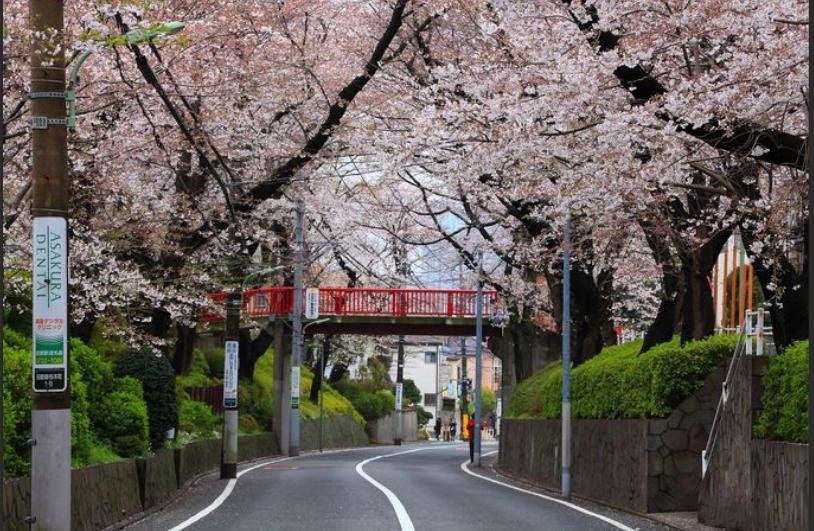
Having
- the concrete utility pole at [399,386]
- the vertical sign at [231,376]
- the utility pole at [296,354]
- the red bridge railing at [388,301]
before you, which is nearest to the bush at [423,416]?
the concrete utility pole at [399,386]

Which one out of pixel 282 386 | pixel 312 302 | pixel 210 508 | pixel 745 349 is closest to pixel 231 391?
pixel 210 508

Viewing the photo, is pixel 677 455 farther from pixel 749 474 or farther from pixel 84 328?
pixel 84 328

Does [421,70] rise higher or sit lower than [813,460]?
higher

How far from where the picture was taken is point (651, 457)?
22.3 metres

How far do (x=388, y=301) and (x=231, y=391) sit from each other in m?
16.1

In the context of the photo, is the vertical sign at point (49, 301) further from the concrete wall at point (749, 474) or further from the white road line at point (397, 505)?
the concrete wall at point (749, 474)

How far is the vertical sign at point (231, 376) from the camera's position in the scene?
100ft

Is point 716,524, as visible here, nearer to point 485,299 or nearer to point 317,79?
point 317,79

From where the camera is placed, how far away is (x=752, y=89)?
45.1 feet

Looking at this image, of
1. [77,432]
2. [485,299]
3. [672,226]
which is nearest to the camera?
[77,432]

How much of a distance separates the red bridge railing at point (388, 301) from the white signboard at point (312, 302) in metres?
1.11

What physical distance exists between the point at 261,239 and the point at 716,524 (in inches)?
535

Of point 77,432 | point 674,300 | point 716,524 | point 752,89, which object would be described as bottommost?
point 716,524

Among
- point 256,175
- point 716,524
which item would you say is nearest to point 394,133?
point 256,175
